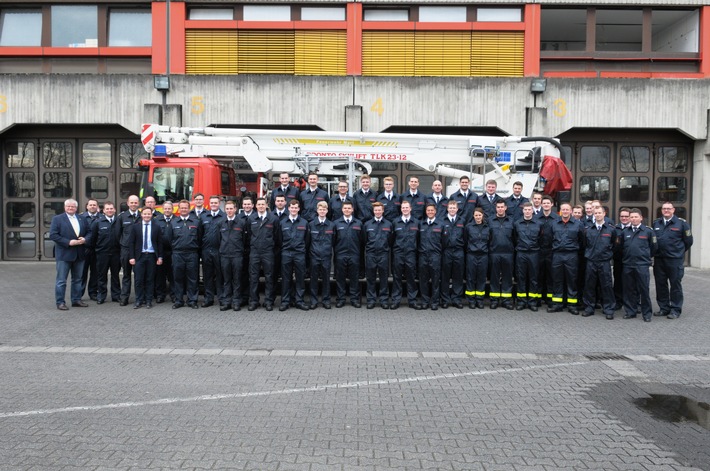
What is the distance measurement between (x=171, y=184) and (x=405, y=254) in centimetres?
486

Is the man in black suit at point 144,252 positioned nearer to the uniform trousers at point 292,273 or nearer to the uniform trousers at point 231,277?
the uniform trousers at point 231,277

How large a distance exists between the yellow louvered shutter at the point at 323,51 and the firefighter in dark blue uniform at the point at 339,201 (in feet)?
23.9

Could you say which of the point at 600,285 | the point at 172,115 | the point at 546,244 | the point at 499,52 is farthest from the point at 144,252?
the point at 499,52

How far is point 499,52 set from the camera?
59.0 ft

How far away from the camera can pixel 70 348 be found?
25.7ft

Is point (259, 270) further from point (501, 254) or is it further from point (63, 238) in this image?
point (501, 254)

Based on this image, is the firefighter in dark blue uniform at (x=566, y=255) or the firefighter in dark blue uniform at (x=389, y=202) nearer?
the firefighter in dark blue uniform at (x=566, y=255)

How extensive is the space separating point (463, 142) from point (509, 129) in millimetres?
5530

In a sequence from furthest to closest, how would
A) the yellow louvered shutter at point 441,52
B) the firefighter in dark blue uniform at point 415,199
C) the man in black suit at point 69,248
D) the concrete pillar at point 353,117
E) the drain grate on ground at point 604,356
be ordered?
the yellow louvered shutter at point 441,52 → the concrete pillar at point 353,117 → the firefighter in dark blue uniform at point 415,199 → the man in black suit at point 69,248 → the drain grate on ground at point 604,356

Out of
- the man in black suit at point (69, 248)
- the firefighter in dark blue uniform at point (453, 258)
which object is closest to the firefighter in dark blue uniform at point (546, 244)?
the firefighter in dark blue uniform at point (453, 258)

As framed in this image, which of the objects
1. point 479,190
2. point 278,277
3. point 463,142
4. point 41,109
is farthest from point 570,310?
point 41,109

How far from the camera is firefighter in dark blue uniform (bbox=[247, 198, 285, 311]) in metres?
10.7

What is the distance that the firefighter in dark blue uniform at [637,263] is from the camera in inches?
406

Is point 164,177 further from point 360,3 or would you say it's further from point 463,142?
point 360,3
